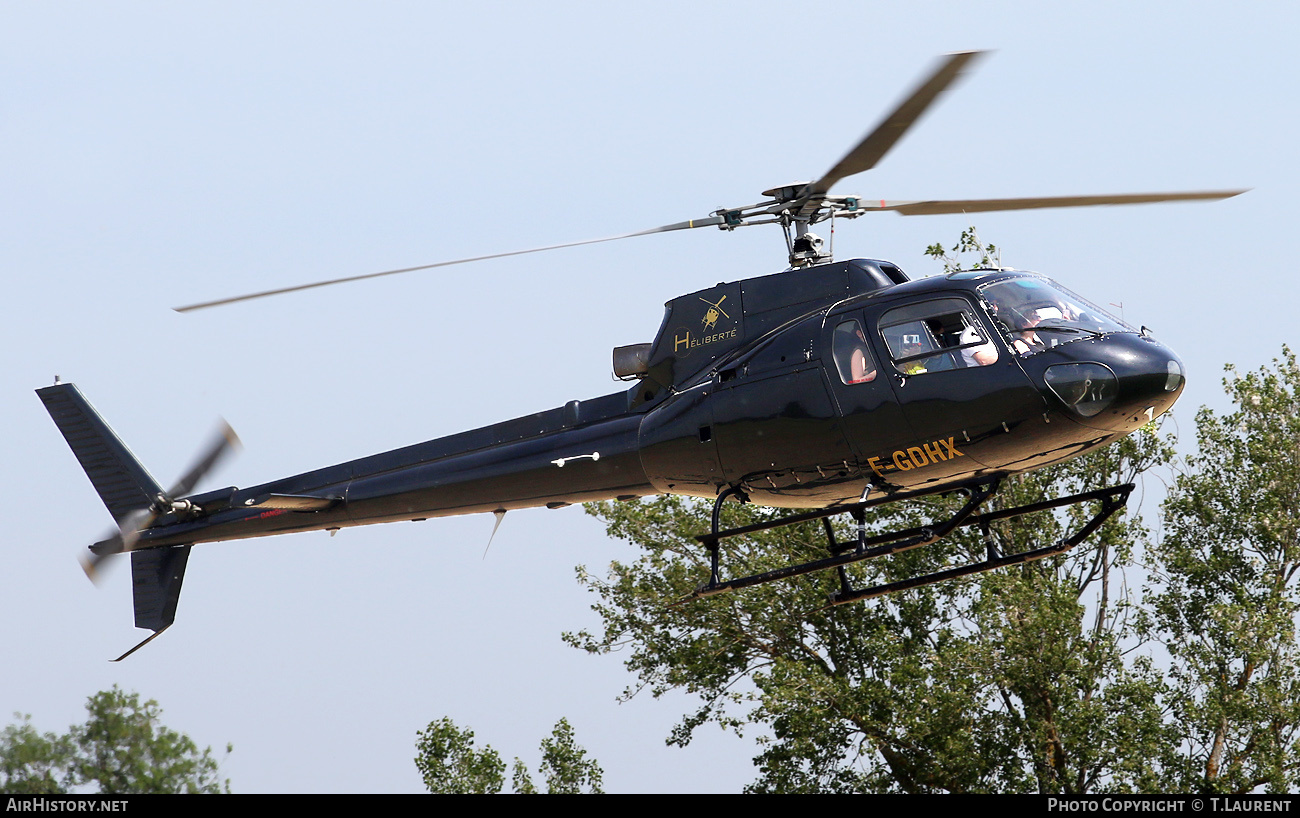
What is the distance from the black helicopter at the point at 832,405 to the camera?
1113 cm

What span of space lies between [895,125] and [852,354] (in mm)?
2020

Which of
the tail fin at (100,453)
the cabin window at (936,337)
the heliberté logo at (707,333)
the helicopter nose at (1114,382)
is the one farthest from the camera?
the tail fin at (100,453)

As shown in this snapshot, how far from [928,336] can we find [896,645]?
16.4 meters

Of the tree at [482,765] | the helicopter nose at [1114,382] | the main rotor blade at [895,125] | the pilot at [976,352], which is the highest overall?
the main rotor blade at [895,125]

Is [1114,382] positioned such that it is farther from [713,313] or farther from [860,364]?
[713,313]

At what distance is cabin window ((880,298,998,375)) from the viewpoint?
445 inches

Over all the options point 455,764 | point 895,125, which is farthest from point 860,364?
point 455,764

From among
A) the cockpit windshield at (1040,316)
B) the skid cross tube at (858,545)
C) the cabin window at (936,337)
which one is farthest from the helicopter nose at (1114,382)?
the skid cross tube at (858,545)

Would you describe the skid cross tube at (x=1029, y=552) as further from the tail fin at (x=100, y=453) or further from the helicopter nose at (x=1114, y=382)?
the tail fin at (x=100, y=453)

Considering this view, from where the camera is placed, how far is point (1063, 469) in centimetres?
2691

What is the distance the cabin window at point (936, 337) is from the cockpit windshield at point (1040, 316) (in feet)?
0.66

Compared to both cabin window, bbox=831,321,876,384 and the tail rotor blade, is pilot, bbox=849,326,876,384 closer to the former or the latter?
cabin window, bbox=831,321,876,384

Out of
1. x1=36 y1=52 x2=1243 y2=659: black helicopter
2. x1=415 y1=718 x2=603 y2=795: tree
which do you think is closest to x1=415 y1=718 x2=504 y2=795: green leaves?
x1=415 y1=718 x2=603 y2=795: tree
